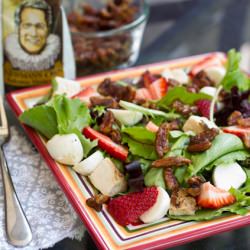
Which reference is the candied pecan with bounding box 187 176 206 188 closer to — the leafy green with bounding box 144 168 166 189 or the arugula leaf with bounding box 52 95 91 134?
the leafy green with bounding box 144 168 166 189

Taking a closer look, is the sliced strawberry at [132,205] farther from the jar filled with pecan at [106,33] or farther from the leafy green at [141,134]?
the jar filled with pecan at [106,33]

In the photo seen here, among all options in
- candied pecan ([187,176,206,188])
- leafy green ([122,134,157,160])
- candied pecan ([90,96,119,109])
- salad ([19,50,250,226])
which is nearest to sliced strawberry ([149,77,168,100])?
salad ([19,50,250,226])

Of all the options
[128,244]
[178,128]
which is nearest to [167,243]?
[128,244]

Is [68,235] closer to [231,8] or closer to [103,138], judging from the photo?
[103,138]

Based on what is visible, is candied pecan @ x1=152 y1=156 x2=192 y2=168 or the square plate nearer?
the square plate

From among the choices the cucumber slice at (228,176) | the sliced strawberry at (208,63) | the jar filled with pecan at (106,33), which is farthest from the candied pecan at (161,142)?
the jar filled with pecan at (106,33)

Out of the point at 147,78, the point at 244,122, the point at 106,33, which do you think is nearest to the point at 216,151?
the point at 244,122
